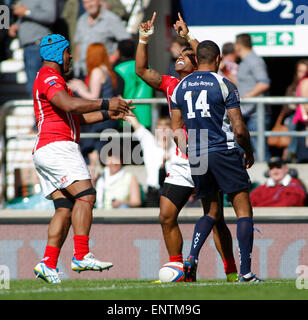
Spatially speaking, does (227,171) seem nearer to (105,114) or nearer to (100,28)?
(105,114)

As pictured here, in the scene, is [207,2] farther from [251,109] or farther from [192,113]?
[192,113]

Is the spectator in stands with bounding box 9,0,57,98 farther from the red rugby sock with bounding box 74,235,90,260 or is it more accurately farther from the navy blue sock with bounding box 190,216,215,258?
the navy blue sock with bounding box 190,216,215,258

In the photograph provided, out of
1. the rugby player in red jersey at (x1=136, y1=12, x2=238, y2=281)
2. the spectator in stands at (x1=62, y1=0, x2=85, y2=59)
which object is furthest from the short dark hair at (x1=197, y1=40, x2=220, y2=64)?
the spectator in stands at (x1=62, y1=0, x2=85, y2=59)

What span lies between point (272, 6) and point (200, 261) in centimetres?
449

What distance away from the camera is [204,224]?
800 centimetres

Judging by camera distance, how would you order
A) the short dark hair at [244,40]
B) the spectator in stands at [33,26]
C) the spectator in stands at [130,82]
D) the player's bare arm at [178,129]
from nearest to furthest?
the player's bare arm at [178,129]
the spectator in stands at [130,82]
the short dark hair at [244,40]
the spectator in stands at [33,26]

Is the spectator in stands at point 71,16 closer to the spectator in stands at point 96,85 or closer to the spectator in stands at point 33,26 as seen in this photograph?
the spectator in stands at point 33,26

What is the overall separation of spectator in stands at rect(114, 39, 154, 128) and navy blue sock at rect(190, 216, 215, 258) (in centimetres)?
414

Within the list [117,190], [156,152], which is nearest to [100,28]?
[156,152]

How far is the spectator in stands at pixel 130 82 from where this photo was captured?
39.4 ft

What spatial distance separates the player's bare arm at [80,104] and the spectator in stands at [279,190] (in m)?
3.61

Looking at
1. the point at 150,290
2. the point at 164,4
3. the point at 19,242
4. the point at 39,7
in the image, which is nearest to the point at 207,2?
the point at 164,4

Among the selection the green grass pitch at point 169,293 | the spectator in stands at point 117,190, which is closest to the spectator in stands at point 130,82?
the spectator in stands at point 117,190

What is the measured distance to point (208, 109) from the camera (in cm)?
772
